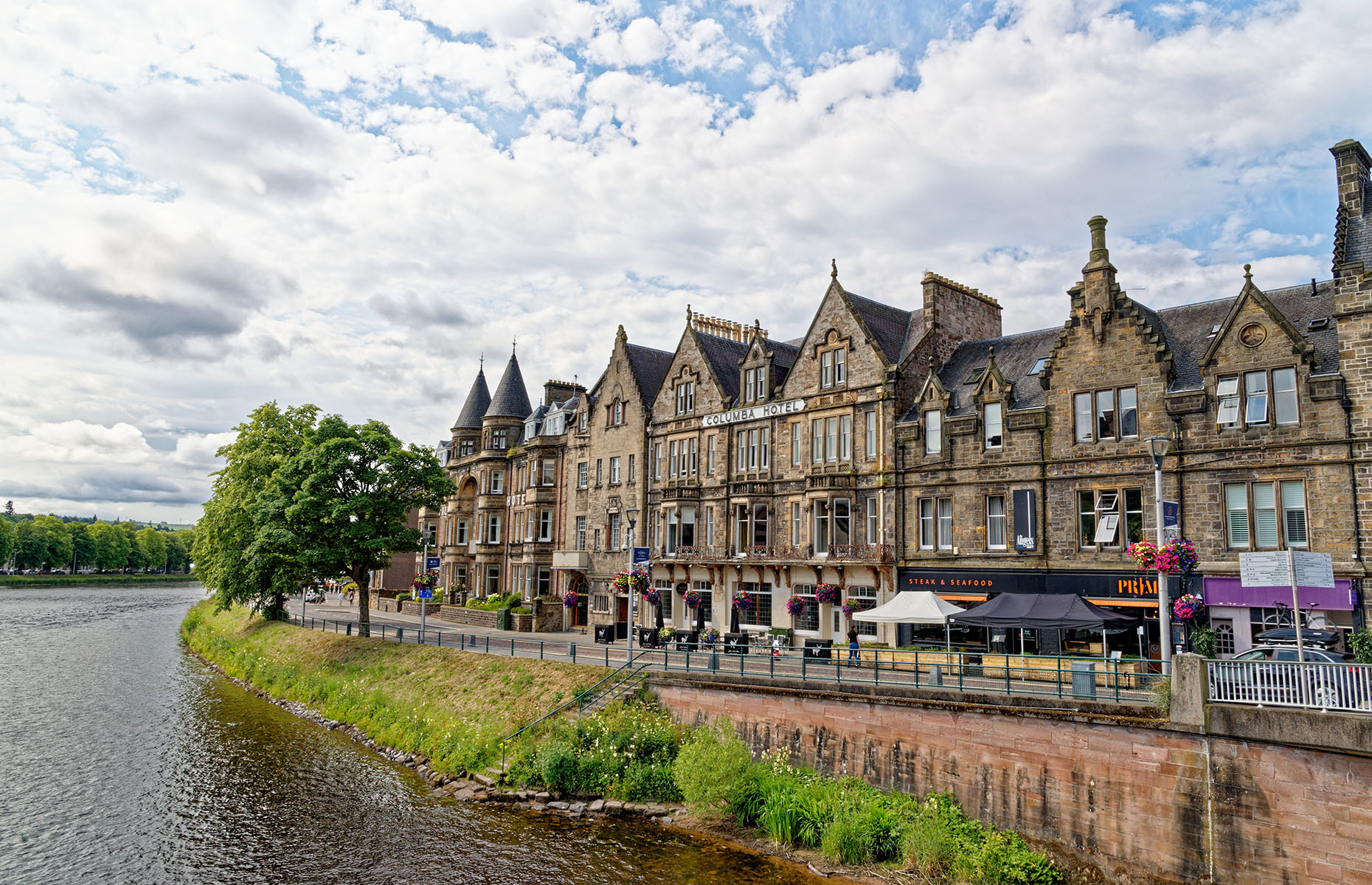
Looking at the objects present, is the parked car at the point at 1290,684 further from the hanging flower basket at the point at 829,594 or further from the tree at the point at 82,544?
the tree at the point at 82,544

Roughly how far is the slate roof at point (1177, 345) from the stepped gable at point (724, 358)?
37.6ft

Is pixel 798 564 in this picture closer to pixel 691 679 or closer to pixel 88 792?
pixel 691 679

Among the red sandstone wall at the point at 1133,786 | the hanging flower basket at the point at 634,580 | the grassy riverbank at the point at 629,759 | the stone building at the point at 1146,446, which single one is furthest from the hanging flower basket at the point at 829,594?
the red sandstone wall at the point at 1133,786

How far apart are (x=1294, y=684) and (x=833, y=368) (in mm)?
24066

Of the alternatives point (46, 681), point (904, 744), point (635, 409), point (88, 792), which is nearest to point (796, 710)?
point (904, 744)

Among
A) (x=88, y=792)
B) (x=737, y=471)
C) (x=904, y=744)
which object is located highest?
(x=737, y=471)

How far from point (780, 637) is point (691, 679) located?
983 cm

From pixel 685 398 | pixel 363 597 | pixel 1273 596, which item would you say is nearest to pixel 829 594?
pixel 685 398

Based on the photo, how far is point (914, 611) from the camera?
27438mm

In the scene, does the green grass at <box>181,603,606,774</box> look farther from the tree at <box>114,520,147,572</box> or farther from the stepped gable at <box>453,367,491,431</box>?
the tree at <box>114,520,147,572</box>

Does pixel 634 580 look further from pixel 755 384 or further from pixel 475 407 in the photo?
pixel 475 407

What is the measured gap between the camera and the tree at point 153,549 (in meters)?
172

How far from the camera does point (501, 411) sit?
62.5 metres

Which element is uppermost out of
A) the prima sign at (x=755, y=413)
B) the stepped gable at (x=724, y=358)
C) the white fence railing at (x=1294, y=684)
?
the stepped gable at (x=724, y=358)
